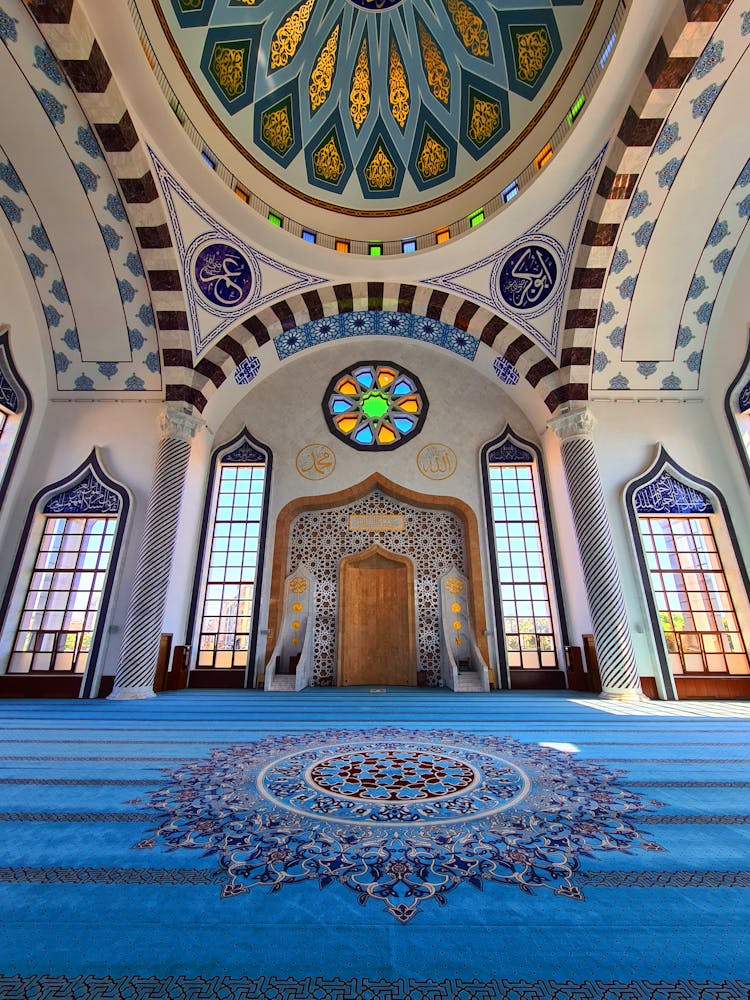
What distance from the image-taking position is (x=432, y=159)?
730cm

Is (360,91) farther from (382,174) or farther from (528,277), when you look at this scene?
(528,277)

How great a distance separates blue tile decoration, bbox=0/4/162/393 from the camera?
4.45 metres

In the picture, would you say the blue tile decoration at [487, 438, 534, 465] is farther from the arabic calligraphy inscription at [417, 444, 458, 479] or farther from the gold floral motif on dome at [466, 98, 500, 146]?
the gold floral motif on dome at [466, 98, 500, 146]

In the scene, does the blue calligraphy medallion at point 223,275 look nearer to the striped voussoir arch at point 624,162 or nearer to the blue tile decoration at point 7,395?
the blue tile decoration at point 7,395

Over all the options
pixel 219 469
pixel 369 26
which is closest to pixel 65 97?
pixel 219 469

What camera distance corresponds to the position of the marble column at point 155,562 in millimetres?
5125

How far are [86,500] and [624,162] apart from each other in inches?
323

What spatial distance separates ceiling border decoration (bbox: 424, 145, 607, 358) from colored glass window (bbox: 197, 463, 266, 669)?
4.54 metres

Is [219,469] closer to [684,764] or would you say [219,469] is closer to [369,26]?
[684,764]

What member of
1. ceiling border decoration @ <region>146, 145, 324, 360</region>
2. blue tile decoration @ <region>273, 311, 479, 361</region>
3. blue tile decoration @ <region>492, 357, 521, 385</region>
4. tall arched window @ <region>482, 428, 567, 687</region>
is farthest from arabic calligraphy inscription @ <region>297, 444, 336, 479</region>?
blue tile decoration @ <region>492, 357, 521, 385</region>

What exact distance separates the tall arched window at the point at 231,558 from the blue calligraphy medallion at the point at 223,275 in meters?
2.19

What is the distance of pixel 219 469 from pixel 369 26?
7635 millimetres

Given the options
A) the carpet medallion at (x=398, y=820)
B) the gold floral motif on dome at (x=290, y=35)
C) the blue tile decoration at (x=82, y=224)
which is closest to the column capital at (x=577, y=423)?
the carpet medallion at (x=398, y=820)

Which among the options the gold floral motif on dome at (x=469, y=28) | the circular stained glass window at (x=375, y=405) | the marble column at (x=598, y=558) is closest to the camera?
the marble column at (x=598, y=558)
